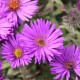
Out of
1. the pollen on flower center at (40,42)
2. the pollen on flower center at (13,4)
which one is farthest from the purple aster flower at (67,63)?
the pollen on flower center at (13,4)

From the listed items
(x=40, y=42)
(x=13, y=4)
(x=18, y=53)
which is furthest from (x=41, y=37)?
(x=13, y=4)

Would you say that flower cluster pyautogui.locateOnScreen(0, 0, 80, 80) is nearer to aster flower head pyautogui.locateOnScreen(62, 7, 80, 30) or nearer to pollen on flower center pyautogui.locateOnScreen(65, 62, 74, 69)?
pollen on flower center pyautogui.locateOnScreen(65, 62, 74, 69)

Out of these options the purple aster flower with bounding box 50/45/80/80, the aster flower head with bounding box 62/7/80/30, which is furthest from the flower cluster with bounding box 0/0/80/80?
the aster flower head with bounding box 62/7/80/30

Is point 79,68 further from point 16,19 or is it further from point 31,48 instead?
point 16,19

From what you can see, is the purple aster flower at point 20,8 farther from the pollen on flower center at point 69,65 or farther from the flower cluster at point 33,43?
the pollen on flower center at point 69,65

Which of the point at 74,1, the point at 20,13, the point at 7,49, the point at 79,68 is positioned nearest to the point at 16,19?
the point at 20,13

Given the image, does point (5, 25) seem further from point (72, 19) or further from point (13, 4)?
point (72, 19)

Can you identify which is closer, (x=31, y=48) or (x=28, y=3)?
(x=31, y=48)
